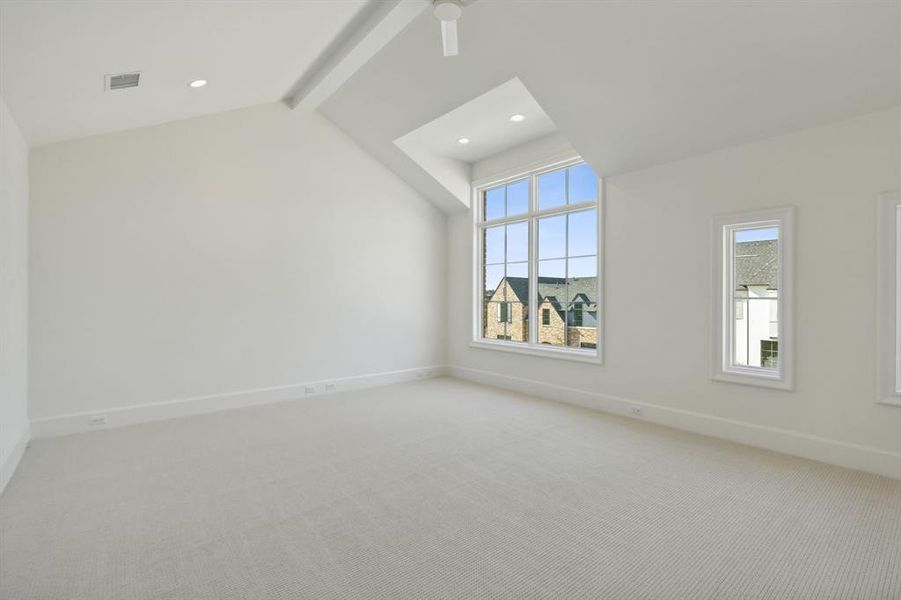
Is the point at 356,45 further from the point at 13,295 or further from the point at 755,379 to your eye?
the point at 755,379

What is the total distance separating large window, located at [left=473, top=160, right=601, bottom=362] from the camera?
4980 millimetres

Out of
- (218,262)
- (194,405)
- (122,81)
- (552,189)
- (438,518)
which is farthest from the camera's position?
(552,189)

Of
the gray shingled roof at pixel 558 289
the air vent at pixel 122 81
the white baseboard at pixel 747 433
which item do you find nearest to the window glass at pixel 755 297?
the white baseboard at pixel 747 433

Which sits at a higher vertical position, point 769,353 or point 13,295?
Answer: point 13,295

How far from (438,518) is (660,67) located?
10.9 feet

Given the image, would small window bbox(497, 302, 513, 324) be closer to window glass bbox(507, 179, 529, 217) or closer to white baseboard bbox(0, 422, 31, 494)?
window glass bbox(507, 179, 529, 217)

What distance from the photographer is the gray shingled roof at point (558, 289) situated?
16.2 ft

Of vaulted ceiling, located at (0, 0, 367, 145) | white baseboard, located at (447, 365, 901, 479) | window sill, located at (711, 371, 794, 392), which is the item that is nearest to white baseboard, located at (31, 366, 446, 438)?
white baseboard, located at (447, 365, 901, 479)

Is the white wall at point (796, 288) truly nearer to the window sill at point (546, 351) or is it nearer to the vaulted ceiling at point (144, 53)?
the window sill at point (546, 351)

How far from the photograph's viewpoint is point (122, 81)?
122 inches

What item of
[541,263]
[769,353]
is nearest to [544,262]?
[541,263]

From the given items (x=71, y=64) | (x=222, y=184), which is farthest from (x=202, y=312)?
(x=71, y=64)

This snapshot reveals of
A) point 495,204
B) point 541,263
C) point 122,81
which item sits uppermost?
point 122,81

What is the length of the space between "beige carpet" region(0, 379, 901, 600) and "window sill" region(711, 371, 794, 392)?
51 centimetres
